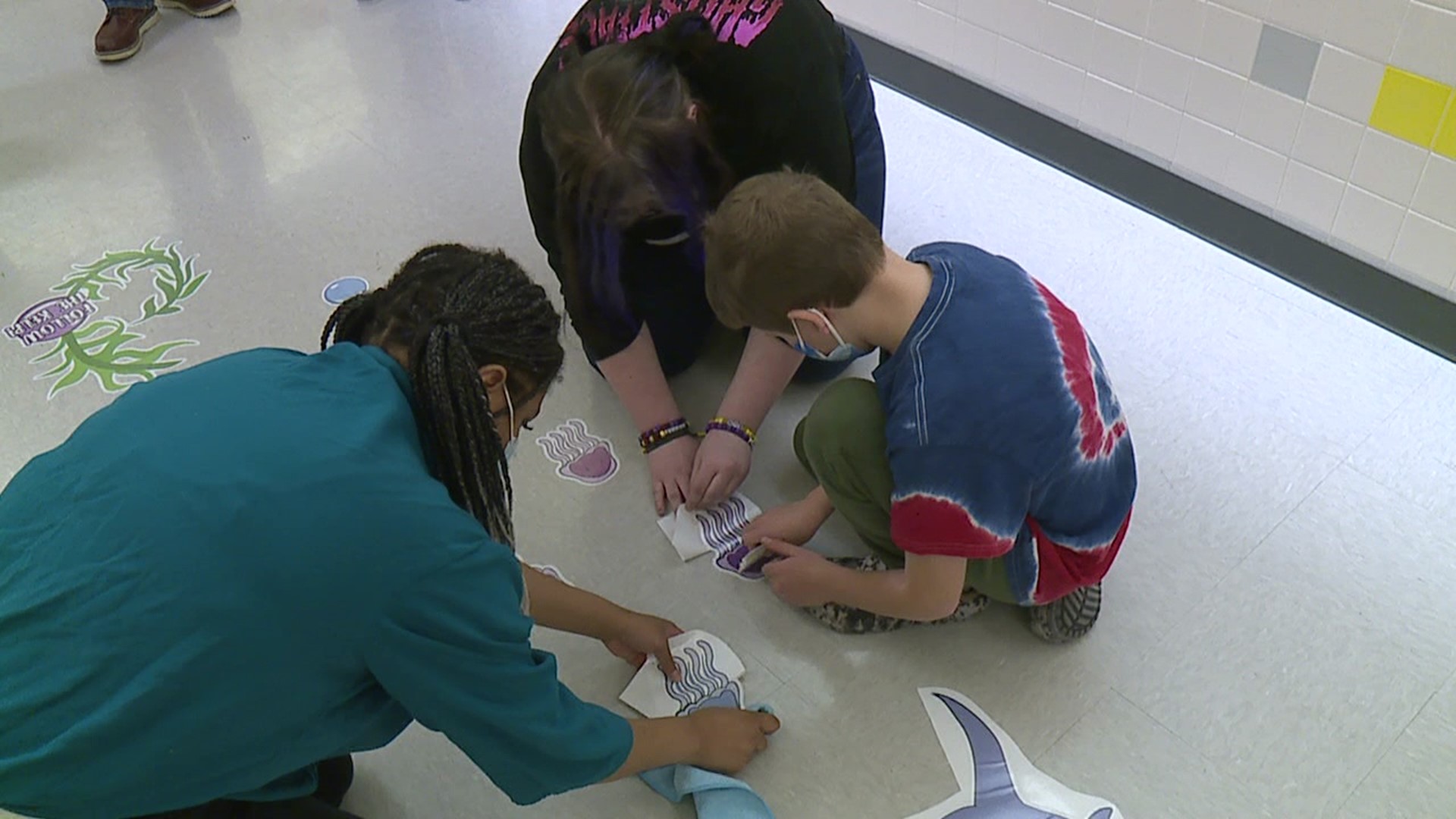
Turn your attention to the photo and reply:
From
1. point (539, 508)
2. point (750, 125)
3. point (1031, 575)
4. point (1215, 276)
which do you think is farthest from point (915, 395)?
point (1215, 276)

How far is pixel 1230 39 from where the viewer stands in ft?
6.59

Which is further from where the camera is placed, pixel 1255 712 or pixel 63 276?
pixel 63 276

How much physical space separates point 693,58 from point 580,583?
738mm

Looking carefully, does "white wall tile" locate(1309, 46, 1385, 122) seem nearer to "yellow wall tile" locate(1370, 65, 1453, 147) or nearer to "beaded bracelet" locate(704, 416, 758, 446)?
"yellow wall tile" locate(1370, 65, 1453, 147)

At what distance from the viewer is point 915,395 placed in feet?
4.03

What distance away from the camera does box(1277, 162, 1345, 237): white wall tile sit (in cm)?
201

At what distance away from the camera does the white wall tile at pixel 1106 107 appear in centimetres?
225

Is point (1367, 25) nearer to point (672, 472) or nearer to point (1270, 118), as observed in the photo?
point (1270, 118)

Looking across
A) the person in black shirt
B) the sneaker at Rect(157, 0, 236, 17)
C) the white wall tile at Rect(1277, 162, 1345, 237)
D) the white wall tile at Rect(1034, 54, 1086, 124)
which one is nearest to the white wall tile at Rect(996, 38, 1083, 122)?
the white wall tile at Rect(1034, 54, 1086, 124)

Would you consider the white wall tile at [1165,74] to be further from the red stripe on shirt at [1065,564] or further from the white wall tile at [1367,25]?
the red stripe on shirt at [1065,564]

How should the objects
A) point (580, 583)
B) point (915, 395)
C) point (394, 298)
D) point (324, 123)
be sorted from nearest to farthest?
1. point (394, 298)
2. point (915, 395)
3. point (580, 583)
4. point (324, 123)

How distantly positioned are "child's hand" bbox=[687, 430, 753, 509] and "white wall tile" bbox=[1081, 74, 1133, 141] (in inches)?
43.9

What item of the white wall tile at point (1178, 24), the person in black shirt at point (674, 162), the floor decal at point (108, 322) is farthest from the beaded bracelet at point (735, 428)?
the white wall tile at point (1178, 24)

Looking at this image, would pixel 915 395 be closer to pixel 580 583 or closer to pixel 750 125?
pixel 750 125
